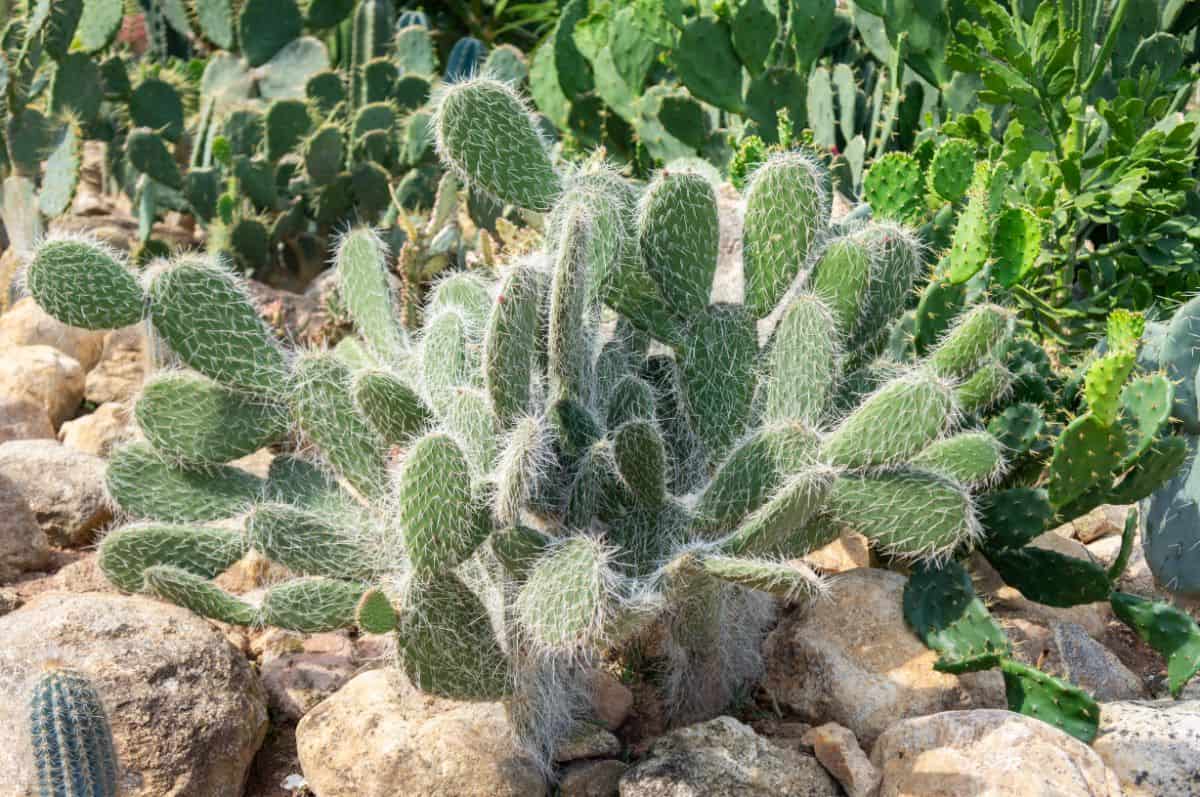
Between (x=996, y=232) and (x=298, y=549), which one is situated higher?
(x=996, y=232)

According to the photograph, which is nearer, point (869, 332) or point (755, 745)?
point (755, 745)

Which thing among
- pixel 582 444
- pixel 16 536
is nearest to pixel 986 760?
pixel 582 444

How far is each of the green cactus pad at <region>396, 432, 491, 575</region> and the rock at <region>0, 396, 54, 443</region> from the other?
2017 mm

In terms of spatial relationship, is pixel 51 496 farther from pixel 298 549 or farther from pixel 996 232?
pixel 996 232

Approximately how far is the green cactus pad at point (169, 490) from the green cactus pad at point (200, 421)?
5 cm

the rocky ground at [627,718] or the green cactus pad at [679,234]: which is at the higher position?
the green cactus pad at [679,234]

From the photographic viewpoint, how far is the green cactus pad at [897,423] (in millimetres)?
2260

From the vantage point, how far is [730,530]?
2330 millimetres

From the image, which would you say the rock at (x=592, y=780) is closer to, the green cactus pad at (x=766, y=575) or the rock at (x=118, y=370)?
the green cactus pad at (x=766, y=575)

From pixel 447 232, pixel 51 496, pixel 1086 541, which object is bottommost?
pixel 1086 541

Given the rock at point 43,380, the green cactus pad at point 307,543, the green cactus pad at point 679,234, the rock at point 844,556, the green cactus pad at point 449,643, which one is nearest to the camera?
the green cactus pad at point 449,643

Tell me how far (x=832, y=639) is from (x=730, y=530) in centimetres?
46

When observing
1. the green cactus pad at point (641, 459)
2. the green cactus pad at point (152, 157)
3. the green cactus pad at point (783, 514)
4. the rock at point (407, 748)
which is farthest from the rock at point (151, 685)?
the green cactus pad at point (152, 157)

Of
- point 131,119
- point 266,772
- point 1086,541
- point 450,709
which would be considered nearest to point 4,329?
point 131,119
